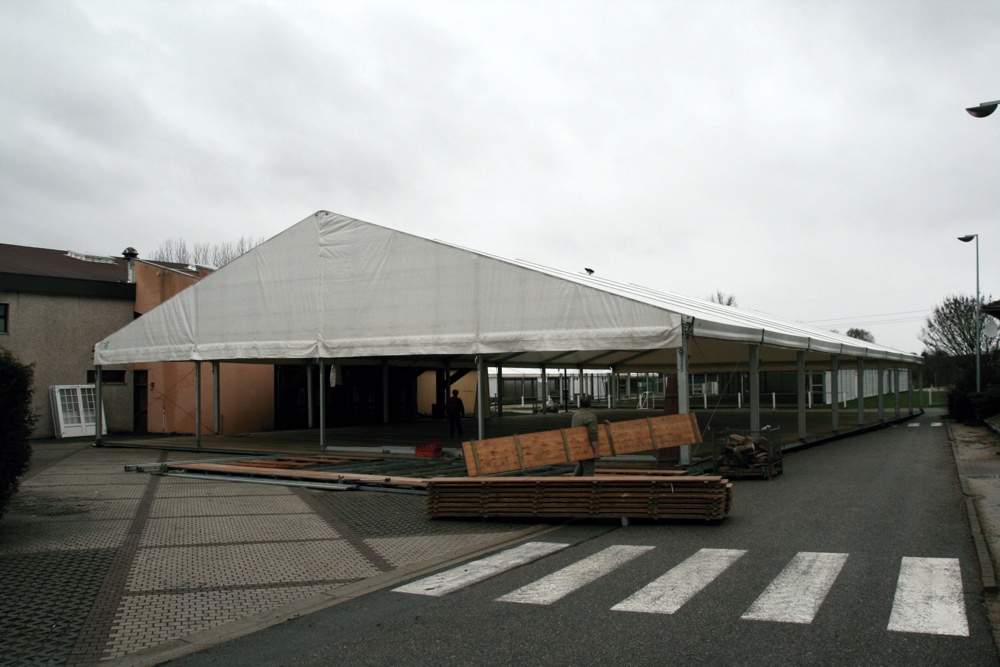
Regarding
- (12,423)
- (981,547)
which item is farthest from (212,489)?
(981,547)

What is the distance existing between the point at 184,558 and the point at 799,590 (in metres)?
6.58

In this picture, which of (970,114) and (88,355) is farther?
(88,355)

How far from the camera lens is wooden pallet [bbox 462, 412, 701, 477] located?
12828mm

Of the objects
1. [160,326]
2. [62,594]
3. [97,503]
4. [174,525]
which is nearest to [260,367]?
[160,326]

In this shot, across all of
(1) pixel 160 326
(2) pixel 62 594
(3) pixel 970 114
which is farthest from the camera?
(1) pixel 160 326

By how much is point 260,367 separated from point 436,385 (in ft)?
39.9

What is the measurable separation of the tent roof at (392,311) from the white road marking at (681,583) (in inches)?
250

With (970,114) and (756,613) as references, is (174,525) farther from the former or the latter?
(970,114)

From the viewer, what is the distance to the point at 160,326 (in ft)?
74.1

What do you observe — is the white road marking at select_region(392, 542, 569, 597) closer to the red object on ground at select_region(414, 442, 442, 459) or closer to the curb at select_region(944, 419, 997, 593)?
the curb at select_region(944, 419, 997, 593)

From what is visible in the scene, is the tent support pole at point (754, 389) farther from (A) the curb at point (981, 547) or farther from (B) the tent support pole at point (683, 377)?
(A) the curb at point (981, 547)

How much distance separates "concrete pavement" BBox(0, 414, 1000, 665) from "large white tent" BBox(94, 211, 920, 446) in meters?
4.64

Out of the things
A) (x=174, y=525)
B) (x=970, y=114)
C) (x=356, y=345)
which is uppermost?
(x=970, y=114)

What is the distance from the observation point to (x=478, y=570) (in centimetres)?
817
